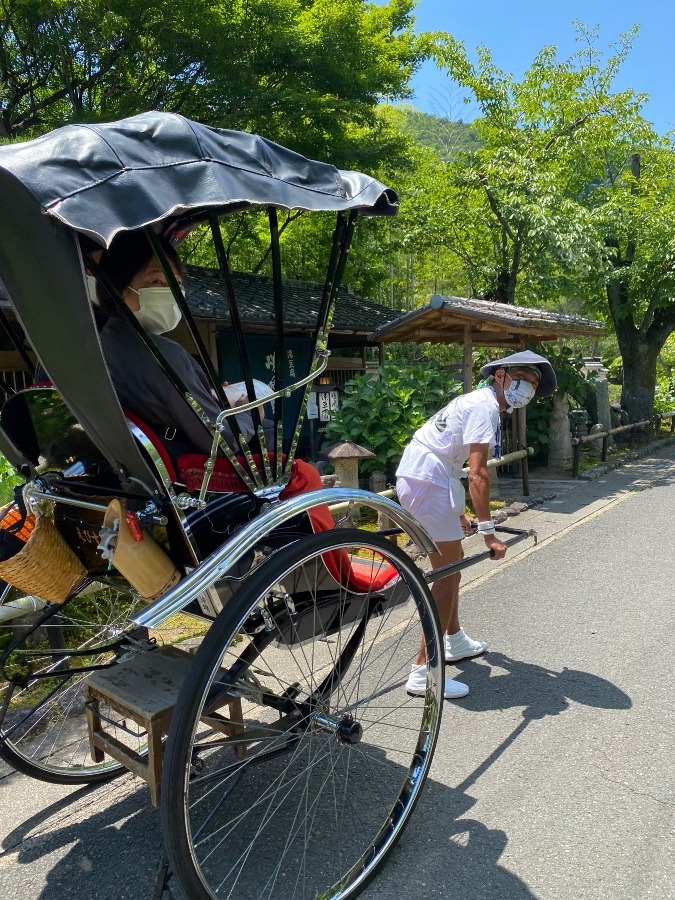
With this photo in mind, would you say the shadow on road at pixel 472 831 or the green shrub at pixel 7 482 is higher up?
the green shrub at pixel 7 482

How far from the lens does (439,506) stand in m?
3.84

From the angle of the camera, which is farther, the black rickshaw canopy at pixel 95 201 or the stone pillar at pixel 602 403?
the stone pillar at pixel 602 403

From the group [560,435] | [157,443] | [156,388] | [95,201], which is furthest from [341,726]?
[560,435]

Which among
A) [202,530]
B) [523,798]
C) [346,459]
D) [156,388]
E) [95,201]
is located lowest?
[523,798]

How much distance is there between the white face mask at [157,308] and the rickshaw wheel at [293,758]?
99cm

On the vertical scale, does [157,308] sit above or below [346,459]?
above

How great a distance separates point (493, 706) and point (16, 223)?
3237 millimetres

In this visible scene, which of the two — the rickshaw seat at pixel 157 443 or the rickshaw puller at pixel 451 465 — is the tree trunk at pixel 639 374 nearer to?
the rickshaw puller at pixel 451 465

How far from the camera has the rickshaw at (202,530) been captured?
6.22 feet

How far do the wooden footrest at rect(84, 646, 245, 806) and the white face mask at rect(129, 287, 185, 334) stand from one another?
132 cm

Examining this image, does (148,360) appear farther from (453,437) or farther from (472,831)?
(472,831)

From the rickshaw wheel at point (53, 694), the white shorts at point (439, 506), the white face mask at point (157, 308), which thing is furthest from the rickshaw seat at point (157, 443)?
the white shorts at point (439, 506)

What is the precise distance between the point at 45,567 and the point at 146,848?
117cm

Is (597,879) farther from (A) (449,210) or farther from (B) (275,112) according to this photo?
(A) (449,210)
